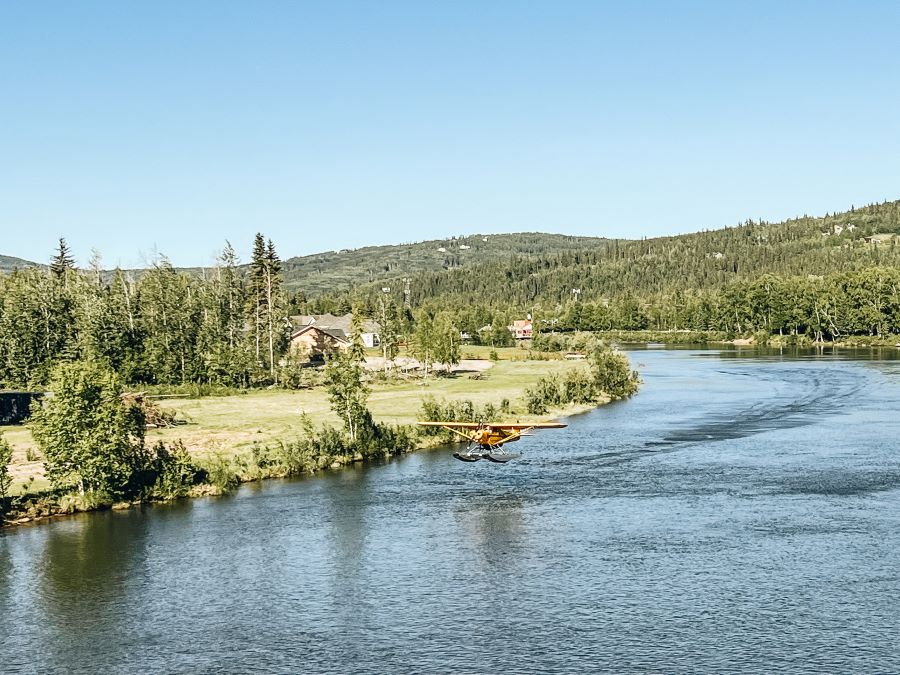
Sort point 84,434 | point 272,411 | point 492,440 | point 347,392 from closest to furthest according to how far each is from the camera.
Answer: point 84,434 < point 492,440 < point 347,392 < point 272,411

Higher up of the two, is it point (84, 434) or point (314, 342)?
point (314, 342)

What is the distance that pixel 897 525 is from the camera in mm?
51438

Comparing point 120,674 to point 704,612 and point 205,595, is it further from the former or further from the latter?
point 704,612

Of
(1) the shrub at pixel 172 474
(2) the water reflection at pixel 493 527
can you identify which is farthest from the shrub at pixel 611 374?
(1) the shrub at pixel 172 474

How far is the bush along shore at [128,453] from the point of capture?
57500mm

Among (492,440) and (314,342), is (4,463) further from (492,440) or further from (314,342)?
(314,342)

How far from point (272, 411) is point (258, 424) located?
10279mm

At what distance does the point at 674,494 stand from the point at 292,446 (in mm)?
28490

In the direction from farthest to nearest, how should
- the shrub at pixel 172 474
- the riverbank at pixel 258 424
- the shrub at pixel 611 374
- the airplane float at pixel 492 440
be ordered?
the shrub at pixel 611 374, the airplane float at pixel 492 440, the riverbank at pixel 258 424, the shrub at pixel 172 474

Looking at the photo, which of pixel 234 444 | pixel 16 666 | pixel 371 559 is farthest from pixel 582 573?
pixel 234 444

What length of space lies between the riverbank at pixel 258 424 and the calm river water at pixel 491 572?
2.67m

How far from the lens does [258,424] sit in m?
85.0

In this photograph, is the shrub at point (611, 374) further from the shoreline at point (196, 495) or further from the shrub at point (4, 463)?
the shrub at point (4, 463)

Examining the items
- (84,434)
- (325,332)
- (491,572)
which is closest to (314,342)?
(325,332)
